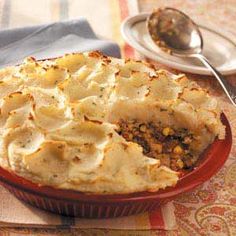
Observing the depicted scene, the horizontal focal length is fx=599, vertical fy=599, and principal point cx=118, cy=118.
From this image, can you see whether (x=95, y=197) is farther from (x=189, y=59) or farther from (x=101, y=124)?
(x=189, y=59)

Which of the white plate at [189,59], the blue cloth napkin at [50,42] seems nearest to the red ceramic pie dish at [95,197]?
the white plate at [189,59]

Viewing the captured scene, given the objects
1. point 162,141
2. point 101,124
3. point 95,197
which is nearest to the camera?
point 95,197

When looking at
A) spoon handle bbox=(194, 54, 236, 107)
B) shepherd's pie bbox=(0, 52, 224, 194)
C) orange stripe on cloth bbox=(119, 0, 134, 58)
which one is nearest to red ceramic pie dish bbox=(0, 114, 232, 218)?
shepherd's pie bbox=(0, 52, 224, 194)

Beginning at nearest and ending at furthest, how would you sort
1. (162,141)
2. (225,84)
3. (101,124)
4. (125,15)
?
1. (101,124)
2. (162,141)
3. (225,84)
4. (125,15)

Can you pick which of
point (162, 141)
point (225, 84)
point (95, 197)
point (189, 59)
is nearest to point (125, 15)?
point (189, 59)

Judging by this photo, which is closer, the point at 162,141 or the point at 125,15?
the point at 162,141

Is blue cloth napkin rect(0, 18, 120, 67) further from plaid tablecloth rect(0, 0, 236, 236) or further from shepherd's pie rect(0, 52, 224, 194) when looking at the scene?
shepherd's pie rect(0, 52, 224, 194)

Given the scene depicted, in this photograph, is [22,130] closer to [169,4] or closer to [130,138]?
[130,138]
